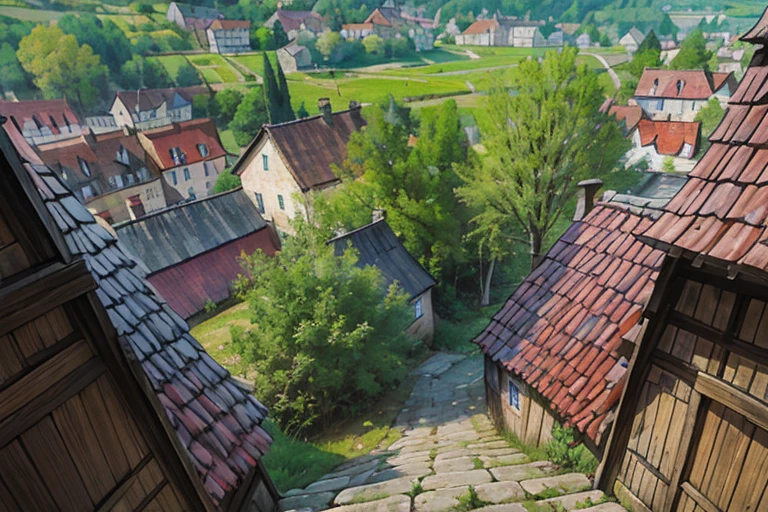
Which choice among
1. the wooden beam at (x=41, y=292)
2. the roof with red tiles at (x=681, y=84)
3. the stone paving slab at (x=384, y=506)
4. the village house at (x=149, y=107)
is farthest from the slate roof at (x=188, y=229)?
the roof with red tiles at (x=681, y=84)

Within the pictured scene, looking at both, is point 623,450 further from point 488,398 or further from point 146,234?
point 146,234

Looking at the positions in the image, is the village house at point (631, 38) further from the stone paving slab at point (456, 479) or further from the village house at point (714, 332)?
the stone paving slab at point (456, 479)

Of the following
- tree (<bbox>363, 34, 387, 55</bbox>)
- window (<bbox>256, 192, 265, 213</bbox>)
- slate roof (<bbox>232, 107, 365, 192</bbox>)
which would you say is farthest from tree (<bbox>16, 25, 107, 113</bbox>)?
slate roof (<bbox>232, 107, 365, 192</bbox>)

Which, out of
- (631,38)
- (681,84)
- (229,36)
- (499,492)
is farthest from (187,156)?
(631,38)

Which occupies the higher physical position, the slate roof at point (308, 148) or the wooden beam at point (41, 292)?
the wooden beam at point (41, 292)

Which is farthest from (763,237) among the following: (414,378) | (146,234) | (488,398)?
(146,234)
